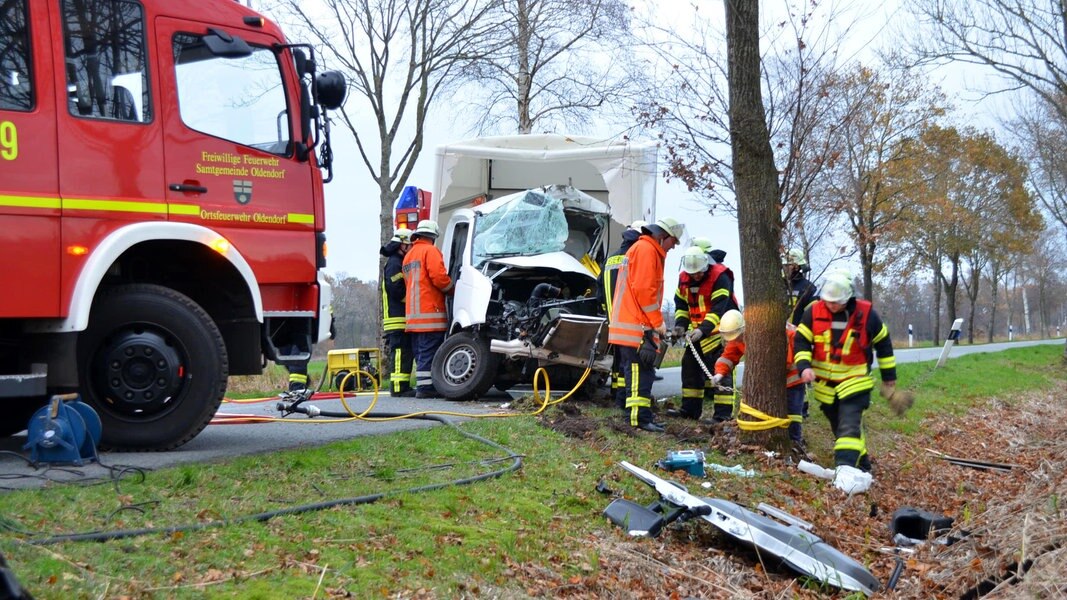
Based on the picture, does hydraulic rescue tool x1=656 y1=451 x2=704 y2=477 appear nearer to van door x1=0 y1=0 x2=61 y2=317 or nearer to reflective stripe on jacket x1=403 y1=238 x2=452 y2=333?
van door x1=0 y1=0 x2=61 y2=317

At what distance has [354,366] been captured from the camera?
37.1ft

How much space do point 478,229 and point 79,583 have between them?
804cm

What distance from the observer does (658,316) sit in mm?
8906

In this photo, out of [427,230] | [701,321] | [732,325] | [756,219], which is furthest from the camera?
[427,230]

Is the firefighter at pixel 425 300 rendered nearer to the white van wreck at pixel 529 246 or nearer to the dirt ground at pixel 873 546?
the white van wreck at pixel 529 246

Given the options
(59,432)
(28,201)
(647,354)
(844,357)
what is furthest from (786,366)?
(28,201)

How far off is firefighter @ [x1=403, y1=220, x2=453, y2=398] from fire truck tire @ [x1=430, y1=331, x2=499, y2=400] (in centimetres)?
24

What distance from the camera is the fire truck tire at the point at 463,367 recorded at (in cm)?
1059

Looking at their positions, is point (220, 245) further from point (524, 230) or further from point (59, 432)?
point (524, 230)

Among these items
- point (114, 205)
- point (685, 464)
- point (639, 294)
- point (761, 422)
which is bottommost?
point (685, 464)

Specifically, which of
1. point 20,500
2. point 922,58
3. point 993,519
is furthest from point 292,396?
point 922,58

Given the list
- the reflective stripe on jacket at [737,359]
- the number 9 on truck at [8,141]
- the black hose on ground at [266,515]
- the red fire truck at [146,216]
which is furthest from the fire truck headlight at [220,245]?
the reflective stripe on jacket at [737,359]

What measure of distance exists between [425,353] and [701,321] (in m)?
3.18

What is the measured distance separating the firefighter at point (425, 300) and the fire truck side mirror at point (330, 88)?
13.1ft
